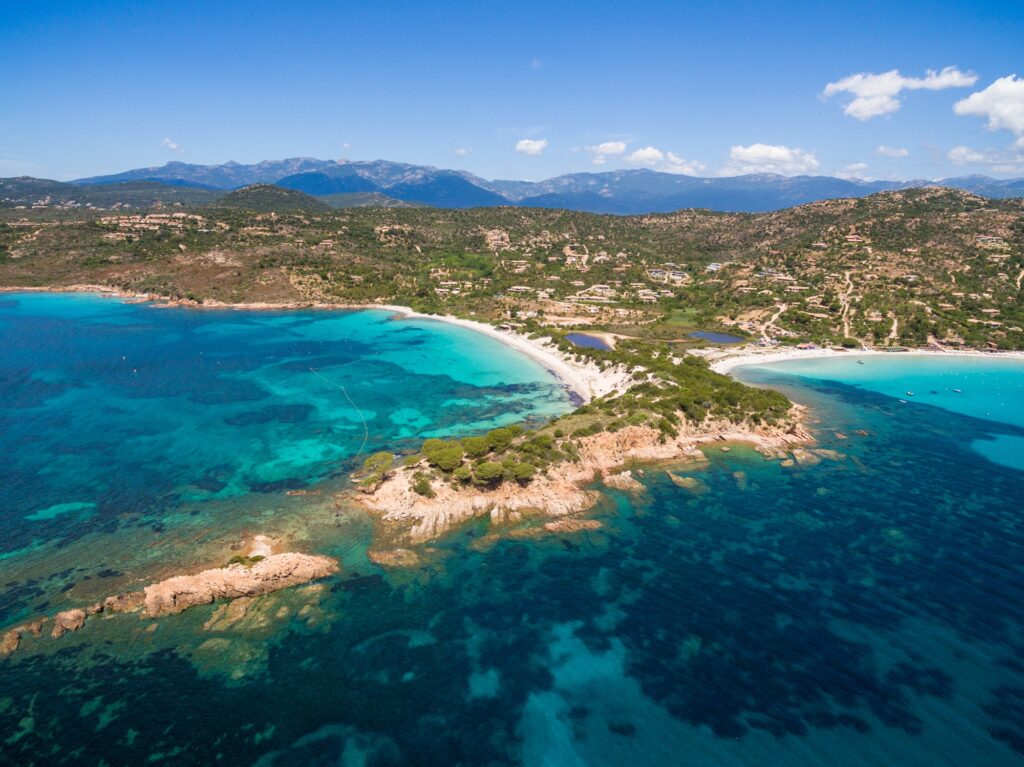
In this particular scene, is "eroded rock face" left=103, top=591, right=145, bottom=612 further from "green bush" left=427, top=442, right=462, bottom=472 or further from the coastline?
the coastline

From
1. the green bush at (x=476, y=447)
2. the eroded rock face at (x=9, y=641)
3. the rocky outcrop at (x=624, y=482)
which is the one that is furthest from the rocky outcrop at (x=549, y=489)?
the eroded rock face at (x=9, y=641)

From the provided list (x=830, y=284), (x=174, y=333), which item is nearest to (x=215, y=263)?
(x=174, y=333)

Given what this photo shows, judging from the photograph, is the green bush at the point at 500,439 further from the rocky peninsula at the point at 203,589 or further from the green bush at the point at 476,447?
the rocky peninsula at the point at 203,589

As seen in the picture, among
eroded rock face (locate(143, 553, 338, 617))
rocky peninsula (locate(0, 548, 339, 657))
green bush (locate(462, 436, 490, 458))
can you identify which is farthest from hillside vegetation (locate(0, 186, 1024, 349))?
rocky peninsula (locate(0, 548, 339, 657))

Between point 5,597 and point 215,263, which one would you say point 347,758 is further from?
point 215,263

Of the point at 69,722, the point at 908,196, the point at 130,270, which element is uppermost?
the point at 908,196

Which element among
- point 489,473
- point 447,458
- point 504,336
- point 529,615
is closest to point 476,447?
point 447,458
